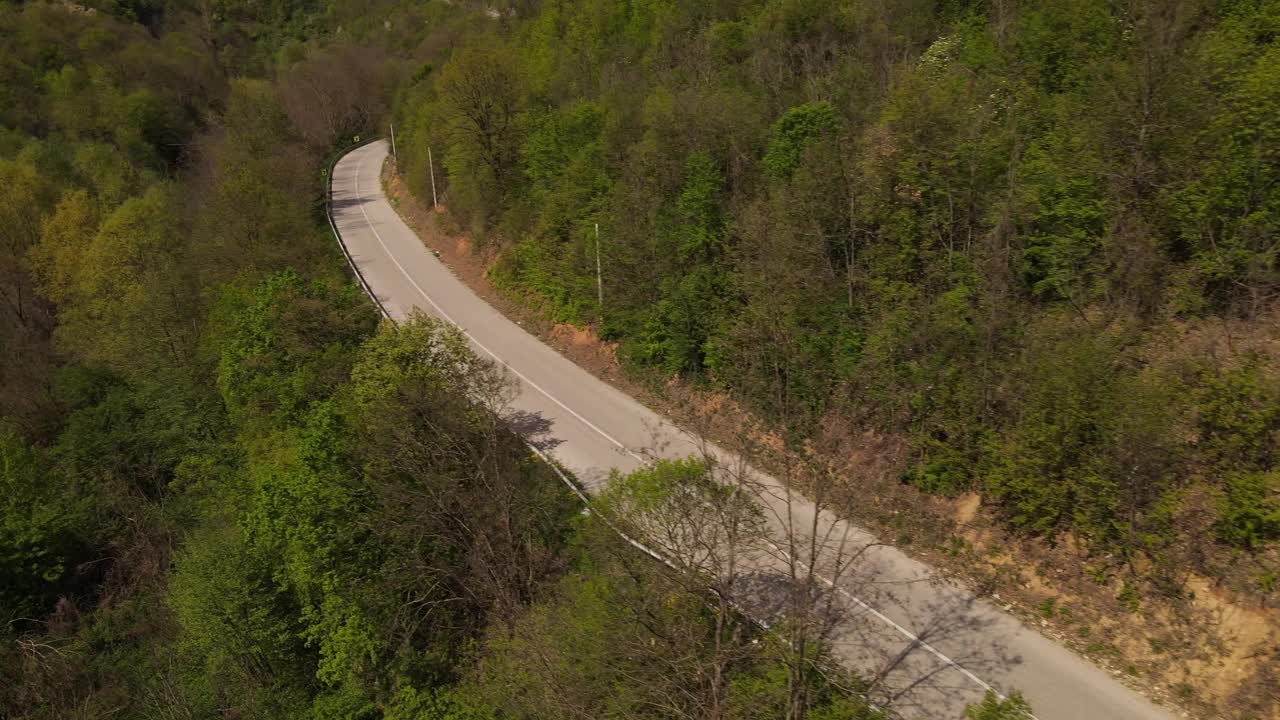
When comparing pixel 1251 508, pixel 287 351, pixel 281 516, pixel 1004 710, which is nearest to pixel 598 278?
pixel 287 351

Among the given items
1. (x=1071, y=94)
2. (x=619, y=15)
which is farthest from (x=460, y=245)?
(x=1071, y=94)

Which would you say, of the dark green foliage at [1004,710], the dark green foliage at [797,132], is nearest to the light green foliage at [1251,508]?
the dark green foliage at [1004,710]

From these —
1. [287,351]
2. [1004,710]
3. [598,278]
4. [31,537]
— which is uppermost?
[1004,710]

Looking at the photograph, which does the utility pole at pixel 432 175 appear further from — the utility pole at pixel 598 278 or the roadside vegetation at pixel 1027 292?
the utility pole at pixel 598 278

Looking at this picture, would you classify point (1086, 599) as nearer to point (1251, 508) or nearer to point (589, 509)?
point (1251, 508)

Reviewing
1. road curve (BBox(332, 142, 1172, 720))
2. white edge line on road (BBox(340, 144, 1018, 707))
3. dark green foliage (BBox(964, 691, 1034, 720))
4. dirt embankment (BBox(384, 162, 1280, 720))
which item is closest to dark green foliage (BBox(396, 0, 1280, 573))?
dirt embankment (BBox(384, 162, 1280, 720))

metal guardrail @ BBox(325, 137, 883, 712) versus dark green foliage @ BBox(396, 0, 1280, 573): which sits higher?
dark green foliage @ BBox(396, 0, 1280, 573)

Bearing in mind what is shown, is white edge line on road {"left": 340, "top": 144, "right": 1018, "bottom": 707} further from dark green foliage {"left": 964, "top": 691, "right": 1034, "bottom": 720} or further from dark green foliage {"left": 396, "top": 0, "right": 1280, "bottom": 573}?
dark green foliage {"left": 396, "top": 0, "right": 1280, "bottom": 573}

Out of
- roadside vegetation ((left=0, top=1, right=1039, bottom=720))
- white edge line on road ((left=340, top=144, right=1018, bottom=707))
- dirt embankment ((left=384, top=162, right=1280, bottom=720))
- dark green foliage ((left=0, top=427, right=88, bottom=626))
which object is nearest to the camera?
dirt embankment ((left=384, top=162, right=1280, bottom=720))
